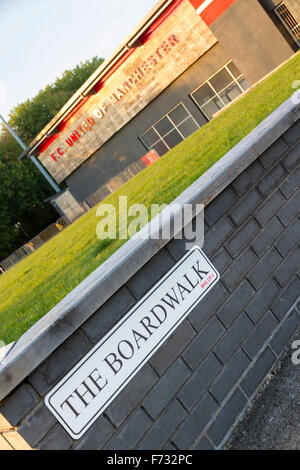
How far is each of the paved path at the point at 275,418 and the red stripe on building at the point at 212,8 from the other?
2262 centimetres

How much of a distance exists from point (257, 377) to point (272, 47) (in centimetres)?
2186

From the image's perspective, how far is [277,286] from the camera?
4.36 m

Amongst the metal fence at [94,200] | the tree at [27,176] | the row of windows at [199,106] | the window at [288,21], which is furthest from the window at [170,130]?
the tree at [27,176]

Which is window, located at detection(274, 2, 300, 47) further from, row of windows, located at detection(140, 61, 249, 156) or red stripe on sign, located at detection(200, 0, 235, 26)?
row of windows, located at detection(140, 61, 249, 156)

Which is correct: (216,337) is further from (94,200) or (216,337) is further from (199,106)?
(94,200)

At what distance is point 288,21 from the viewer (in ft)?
73.7

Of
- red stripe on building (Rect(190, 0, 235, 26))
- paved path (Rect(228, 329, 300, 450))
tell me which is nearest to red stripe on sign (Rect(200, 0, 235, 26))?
red stripe on building (Rect(190, 0, 235, 26))

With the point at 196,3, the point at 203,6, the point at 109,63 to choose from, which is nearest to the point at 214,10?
the point at 203,6

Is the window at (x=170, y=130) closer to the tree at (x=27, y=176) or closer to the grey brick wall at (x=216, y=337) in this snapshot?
the grey brick wall at (x=216, y=337)

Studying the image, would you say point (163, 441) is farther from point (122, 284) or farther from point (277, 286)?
point (277, 286)

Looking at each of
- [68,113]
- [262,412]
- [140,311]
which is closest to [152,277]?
[140,311]

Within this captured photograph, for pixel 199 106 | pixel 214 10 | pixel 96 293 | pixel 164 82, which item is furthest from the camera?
pixel 164 82

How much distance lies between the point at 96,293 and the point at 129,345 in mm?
458

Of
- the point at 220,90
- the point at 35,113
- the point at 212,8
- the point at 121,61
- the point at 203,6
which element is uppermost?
the point at 35,113
